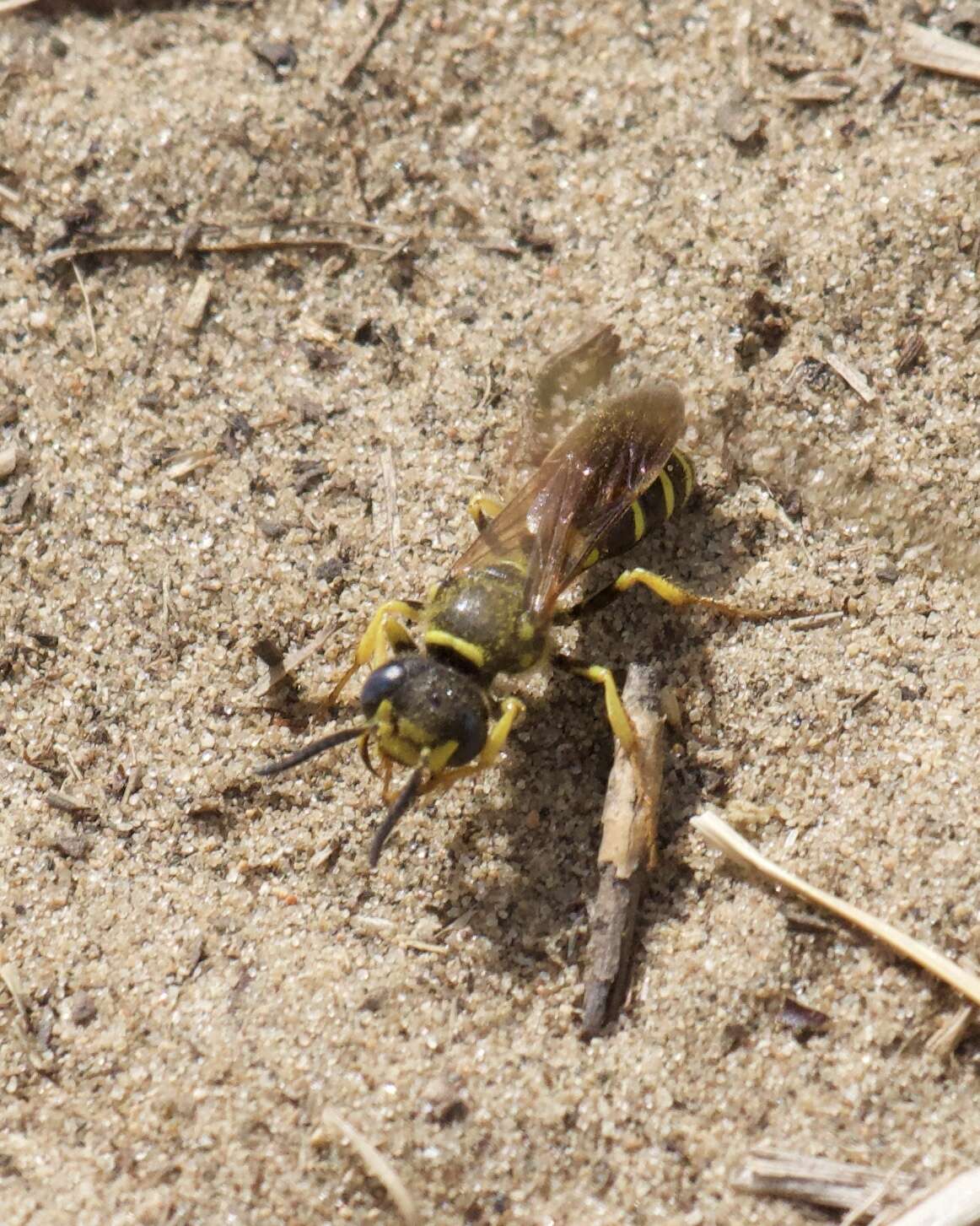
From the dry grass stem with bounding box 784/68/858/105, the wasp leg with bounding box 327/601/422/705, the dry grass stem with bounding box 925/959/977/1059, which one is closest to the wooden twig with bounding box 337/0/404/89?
the dry grass stem with bounding box 784/68/858/105

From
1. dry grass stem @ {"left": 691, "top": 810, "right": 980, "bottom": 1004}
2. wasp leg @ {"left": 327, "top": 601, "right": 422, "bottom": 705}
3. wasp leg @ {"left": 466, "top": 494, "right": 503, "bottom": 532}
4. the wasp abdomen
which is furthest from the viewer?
wasp leg @ {"left": 466, "top": 494, "right": 503, "bottom": 532}

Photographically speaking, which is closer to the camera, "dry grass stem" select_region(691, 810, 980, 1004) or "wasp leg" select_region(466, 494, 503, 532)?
"dry grass stem" select_region(691, 810, 980, 1004)

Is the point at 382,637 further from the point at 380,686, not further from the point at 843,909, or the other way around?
the point at 843,909

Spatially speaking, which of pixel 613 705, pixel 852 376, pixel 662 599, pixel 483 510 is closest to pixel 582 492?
pixel 483 510

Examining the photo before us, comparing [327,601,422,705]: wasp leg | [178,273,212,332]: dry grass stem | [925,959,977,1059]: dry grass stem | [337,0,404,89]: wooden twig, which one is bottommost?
[925,959,977,1059]: dry grass stem

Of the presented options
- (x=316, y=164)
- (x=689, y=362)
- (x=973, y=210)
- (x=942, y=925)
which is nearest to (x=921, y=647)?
(x=942, y=925)

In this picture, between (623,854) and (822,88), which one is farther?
(822,88)

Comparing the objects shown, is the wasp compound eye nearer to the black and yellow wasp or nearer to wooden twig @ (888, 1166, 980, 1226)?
the black and yellow wasp
